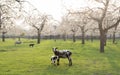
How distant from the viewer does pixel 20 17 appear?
93.6 feet

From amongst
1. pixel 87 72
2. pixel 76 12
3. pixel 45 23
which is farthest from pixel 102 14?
pixel 45 23

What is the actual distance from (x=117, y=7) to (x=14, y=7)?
19.7m

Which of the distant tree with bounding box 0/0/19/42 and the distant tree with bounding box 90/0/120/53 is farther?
the distant tree with bounding box 90/0/120/53

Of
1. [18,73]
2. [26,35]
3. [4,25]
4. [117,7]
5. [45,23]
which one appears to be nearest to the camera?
[18,73]

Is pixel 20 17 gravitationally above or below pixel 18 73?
above

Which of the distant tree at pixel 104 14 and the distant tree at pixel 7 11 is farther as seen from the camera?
the distant tree at pixel 104 14

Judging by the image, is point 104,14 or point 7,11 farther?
point 104,14

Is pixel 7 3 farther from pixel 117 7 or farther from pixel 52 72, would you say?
pixel 117 7

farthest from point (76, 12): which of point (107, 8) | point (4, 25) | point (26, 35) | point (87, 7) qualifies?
point (26, 35)

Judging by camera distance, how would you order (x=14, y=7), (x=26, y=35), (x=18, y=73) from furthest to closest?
(x=26, y=35), (x=14, y=7), (x=18, y=73)

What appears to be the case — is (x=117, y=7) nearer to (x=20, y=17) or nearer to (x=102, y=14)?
(x=102, y=14)

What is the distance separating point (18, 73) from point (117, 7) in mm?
26362

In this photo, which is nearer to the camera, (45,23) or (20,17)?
(20,17)

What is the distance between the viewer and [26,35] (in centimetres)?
15875
